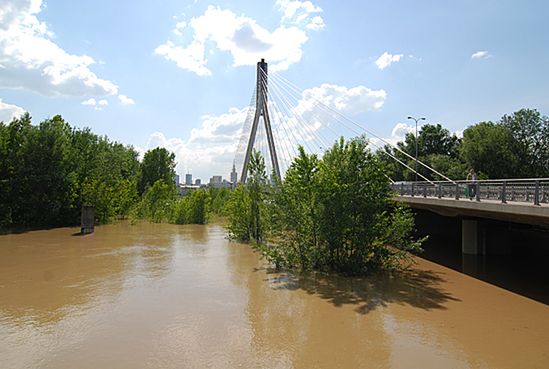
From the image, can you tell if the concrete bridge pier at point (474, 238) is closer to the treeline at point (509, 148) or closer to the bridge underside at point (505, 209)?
the bridge underside at point (505, 209)

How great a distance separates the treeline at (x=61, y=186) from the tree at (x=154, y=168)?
1484 cm

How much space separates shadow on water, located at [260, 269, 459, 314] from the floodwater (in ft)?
0.19

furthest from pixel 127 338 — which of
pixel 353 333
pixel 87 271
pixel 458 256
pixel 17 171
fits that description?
pixel 17 171

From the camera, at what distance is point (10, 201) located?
Answer: 29219mm

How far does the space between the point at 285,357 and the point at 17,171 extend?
28275 millimetres

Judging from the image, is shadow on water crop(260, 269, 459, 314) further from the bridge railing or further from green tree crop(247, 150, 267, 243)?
green tree crop(247, 150, 267, 243)

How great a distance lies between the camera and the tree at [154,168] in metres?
56.3

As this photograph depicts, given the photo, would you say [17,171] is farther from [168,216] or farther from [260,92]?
[260,92]

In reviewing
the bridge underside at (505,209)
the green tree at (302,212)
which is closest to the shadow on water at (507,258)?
the bridge underside at (505,209)

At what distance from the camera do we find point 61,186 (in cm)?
3128

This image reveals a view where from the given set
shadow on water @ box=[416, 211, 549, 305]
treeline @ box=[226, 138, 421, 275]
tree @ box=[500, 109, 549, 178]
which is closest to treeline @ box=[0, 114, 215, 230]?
treeline @ box=[226, 138, 421, 275]

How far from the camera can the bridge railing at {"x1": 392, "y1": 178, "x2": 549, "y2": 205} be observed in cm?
1207

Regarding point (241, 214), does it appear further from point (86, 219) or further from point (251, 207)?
point (86, 219)

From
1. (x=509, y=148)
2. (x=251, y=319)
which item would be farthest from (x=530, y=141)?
(x=251, y=319)
